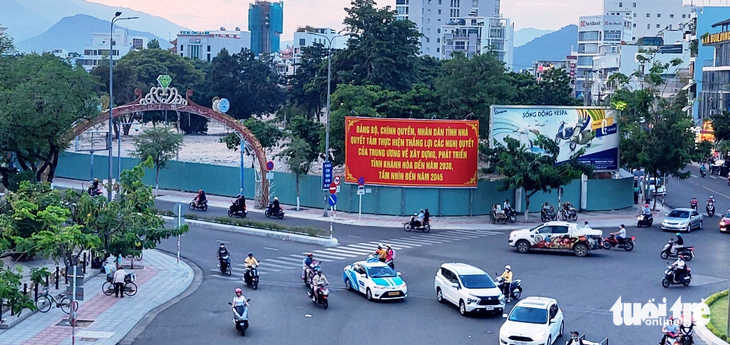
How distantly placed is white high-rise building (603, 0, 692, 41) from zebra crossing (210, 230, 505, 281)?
5540 inches

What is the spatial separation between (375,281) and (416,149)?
803 inches

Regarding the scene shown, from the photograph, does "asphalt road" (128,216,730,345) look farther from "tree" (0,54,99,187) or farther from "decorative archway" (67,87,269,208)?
"decorative archway" (67,87,269,208)

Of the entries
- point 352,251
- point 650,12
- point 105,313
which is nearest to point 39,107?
point 352,251

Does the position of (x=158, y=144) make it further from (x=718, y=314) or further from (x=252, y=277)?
(x=718, y=314)

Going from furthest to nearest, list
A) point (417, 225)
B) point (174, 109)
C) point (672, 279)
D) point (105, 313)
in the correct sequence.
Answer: point (174, 109), point (417, 225), point (672, 279), point (105, 313)

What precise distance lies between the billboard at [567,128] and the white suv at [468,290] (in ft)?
70.9

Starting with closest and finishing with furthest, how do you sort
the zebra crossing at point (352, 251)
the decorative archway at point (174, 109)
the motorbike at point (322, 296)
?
the motorbike at point (322, 296) < the zebra crossing at point (352, 251) < the decorative archway at point (174, 109)

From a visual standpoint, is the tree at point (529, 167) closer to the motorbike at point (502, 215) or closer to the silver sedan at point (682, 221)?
the motorbike at point (502, 215)

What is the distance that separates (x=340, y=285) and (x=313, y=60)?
73.9 metres

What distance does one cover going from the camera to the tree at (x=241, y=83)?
105812mm

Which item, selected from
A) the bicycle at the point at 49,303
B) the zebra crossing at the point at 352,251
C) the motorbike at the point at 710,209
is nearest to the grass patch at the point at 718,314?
the zebra crossing at the point at 352,251

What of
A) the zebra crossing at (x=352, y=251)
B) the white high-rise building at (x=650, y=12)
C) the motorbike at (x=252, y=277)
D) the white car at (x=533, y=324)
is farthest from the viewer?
the white high-rise building at (x=650, y=12)

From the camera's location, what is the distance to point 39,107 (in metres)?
36.8

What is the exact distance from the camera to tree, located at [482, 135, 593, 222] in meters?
43.6
